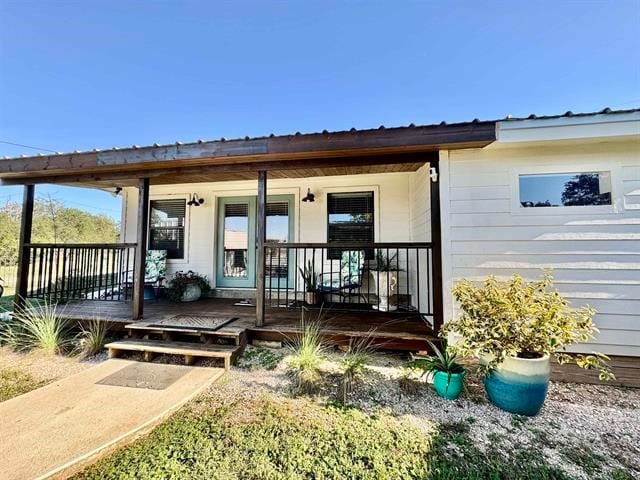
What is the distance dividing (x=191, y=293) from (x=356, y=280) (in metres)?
3.29

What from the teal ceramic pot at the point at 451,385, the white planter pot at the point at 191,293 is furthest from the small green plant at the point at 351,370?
the white planter pot at the point at 191,293

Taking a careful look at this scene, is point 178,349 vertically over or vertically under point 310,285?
under

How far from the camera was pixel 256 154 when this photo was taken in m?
3.30

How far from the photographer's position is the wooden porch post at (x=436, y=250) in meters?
3.12

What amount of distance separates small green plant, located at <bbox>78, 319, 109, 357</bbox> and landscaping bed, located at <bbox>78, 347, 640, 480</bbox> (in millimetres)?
2048

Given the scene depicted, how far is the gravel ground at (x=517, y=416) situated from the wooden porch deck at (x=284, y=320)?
0.34 m

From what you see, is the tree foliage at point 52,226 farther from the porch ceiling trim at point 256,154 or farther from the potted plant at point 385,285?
the potted plant at point 385,285

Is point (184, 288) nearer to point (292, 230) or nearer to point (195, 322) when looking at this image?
point (195, 322)

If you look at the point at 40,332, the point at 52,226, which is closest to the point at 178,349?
the point at 40,332

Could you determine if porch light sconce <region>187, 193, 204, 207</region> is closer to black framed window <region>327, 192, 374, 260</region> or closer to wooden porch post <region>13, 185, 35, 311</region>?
wooden porch post <region>13, 185, 35, 311</region>

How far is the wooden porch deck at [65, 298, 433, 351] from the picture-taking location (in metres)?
3.25

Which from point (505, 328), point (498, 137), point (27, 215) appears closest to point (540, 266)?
point (505, 328)

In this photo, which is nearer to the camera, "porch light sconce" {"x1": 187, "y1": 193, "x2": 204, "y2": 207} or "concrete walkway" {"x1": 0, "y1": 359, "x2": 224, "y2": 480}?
"concrete walkway" {"x1": 0, "y1": 359, "x2": 224, "y2": 480}

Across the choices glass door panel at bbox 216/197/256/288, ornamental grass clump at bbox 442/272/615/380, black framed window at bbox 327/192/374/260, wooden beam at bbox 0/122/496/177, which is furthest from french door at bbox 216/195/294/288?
ornamental grass clump at bbox 442/272/615/380
